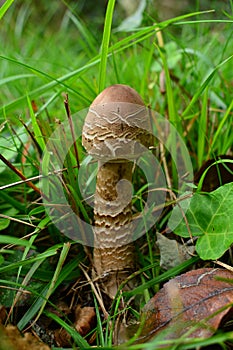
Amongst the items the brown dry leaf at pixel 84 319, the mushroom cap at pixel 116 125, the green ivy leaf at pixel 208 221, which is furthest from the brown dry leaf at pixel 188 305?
the mushroom cap at pixel 116 125

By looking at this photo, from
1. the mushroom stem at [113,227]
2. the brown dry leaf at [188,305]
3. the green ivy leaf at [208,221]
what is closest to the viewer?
the brown dry leaf at [188,305]

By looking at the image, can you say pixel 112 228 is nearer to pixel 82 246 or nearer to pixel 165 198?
pixel 82 246

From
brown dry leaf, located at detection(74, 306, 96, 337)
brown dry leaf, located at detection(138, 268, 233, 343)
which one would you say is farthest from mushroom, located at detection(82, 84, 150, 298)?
brown dry leaf, located at detection(138, 268, 233, 343)

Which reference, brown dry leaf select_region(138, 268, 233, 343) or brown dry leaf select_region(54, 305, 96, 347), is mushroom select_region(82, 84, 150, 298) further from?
brown dry leaf select_region(138, 268, 233, 343)

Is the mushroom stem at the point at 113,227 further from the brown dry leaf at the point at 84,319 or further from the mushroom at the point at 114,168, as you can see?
the brown dry leaf at the point at 84,319

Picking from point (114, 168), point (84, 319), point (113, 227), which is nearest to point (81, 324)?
point (84, 319)

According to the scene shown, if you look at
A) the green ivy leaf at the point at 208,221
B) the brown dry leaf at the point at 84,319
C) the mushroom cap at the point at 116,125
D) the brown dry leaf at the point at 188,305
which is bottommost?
the brown dry leaf at the point at 84,319

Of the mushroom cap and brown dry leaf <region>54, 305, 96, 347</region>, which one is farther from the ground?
the mushroom cap

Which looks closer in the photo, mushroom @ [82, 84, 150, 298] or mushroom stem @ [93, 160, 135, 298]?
mushroom @ [82, 84, 150, 298]
